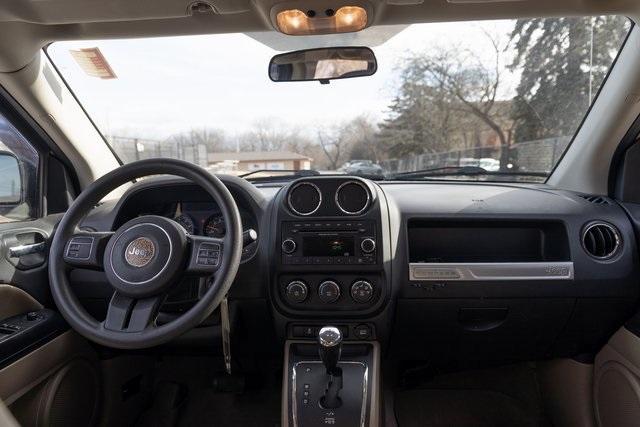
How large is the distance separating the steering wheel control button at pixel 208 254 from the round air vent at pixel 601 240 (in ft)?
5.57

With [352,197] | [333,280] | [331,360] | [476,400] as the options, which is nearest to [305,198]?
[352,197]

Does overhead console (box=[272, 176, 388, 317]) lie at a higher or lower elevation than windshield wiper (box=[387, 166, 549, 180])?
lower

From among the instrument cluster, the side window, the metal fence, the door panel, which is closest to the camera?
the door panel

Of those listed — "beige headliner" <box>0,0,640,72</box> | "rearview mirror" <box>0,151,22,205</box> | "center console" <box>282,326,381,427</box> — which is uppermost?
"beige headliner" <box>0,0,640,72</box>

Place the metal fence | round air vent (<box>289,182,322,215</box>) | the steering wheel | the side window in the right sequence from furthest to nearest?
the metal fence, the side window, round air vent (<box>289,182,322,215</box>), the steering wheel

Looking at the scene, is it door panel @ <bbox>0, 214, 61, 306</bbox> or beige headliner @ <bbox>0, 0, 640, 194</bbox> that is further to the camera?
door panel @ <bbox>0, 214, 61, 306</bbox>

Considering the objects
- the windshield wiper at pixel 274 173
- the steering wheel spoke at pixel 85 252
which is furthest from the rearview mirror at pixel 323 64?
the steering wheel spoke at pixel 85 252

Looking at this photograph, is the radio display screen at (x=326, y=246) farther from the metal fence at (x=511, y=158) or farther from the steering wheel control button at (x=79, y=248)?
the steering wheel control button at (x=79, y=248)

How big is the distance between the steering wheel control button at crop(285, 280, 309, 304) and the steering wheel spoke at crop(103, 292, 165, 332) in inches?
25.5

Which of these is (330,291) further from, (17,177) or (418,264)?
(17,177)

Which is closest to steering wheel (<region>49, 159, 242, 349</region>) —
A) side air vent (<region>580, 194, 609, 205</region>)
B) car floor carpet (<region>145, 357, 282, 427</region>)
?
car floor carpet (<region>145, 357, 282, 427</region>)

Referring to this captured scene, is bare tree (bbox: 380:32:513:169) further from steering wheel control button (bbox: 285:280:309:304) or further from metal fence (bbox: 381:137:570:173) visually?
steering wheel control button (bbox: 285:280:309:304)

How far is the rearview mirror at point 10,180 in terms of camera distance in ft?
7.96

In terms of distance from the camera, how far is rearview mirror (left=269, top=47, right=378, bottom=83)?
2.23 metres
